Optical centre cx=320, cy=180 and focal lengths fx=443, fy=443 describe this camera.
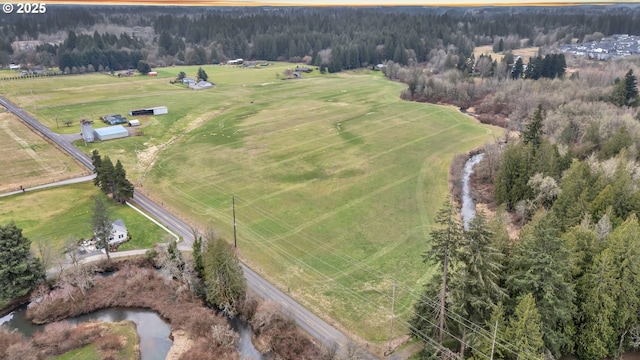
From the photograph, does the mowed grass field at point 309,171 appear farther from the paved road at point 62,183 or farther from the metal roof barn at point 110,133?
the paved road at point 62,183

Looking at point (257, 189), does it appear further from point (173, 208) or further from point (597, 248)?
point (597, 248)

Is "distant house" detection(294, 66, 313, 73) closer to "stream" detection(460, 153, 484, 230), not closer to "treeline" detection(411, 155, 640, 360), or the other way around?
"stream" detection(460, 153, 484, 230)

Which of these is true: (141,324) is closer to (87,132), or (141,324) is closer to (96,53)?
(87,132)

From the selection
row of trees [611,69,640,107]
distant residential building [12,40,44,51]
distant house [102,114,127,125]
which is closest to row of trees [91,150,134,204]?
distant house [102,114,127,125]

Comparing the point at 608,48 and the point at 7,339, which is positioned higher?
the point at 608,48

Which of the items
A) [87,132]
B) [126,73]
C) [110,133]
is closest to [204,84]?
[126,73]

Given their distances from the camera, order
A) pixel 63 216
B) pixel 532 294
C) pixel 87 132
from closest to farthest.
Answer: pixel 532 294
pixel 63 216
pixel 87 132

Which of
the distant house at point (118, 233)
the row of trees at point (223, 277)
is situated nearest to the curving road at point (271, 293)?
the distant house at point (118, 233)
